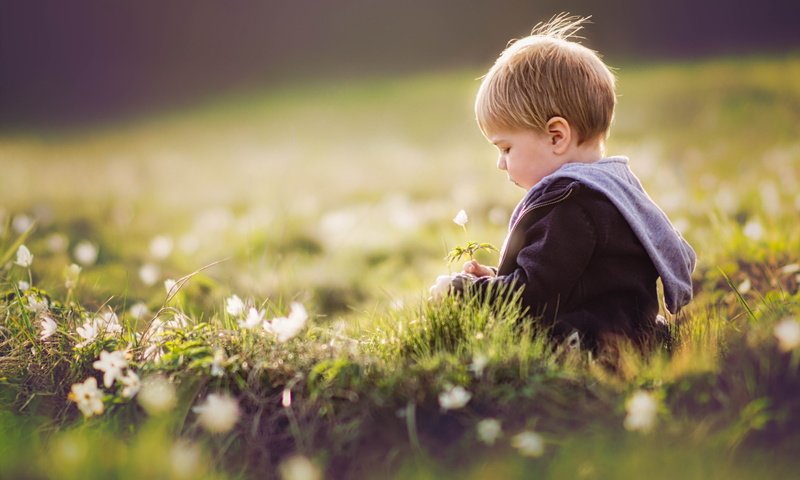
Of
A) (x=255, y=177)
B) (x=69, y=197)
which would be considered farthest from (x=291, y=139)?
(x=69, y=197)

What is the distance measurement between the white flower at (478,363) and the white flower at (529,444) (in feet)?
1.04

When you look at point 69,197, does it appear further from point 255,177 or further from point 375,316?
point 375,316

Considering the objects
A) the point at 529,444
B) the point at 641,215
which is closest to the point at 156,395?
the point at 529,444

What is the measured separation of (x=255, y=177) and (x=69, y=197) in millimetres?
2278

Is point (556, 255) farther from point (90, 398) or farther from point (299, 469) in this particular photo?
point (90, 398)

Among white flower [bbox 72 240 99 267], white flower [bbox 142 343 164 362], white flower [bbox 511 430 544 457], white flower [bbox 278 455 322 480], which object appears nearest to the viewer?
white flower [bbox 278 455 322 480]

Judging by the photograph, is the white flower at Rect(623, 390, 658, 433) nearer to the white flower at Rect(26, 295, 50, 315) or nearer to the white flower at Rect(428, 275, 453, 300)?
the white flower at Rect(428, 275, 453, 300)

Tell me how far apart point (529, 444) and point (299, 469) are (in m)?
0.70

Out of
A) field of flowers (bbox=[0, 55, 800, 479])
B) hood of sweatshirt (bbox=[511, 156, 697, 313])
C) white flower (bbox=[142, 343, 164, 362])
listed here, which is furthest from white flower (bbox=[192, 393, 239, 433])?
hood of sweatshirt (bbox=[511, 156, 697, 313])

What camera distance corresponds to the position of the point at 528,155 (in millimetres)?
3621

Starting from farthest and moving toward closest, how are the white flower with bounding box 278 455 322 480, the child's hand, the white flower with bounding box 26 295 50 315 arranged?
the child's hand
the white flower with bounding box 26 295 50 315
the white flower with bounding box 278 455 322 480

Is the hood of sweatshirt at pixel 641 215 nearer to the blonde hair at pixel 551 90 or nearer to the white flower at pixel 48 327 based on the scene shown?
the blonde hair at pixel 551 90

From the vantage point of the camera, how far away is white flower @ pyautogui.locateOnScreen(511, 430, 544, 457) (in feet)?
8.02

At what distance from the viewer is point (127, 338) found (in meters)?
3.39
